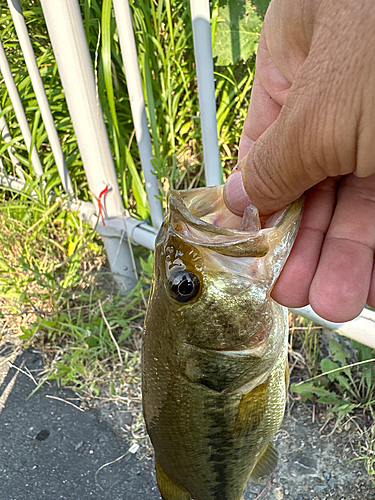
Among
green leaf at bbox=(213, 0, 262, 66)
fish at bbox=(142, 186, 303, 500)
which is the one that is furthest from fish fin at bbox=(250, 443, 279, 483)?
green leaf at bbox=(213, 0, 262, 66)

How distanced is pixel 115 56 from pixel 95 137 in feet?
1.70

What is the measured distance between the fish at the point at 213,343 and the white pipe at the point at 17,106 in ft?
6.65

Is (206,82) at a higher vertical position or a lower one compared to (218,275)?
higher

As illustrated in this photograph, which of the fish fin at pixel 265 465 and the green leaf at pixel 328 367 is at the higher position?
the fish fin at pixel 265 465

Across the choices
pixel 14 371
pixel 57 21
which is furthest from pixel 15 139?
pixel 14 371

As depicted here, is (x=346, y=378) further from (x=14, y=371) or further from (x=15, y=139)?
(x=15, y=139)

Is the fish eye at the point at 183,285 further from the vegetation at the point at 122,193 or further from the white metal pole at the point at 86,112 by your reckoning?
the white metal pole at the point at 86,112

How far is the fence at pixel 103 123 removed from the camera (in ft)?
6.08

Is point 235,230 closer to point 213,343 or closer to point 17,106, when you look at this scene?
point 213,343

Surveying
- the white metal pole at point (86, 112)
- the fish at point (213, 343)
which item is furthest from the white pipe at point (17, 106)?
the fish at point (213, 343)

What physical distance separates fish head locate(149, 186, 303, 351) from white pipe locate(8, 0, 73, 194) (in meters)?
1.79

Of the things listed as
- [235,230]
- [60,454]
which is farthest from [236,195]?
[60,454]

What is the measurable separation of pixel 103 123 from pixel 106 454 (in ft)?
5.95

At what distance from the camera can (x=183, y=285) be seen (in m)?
1.08
